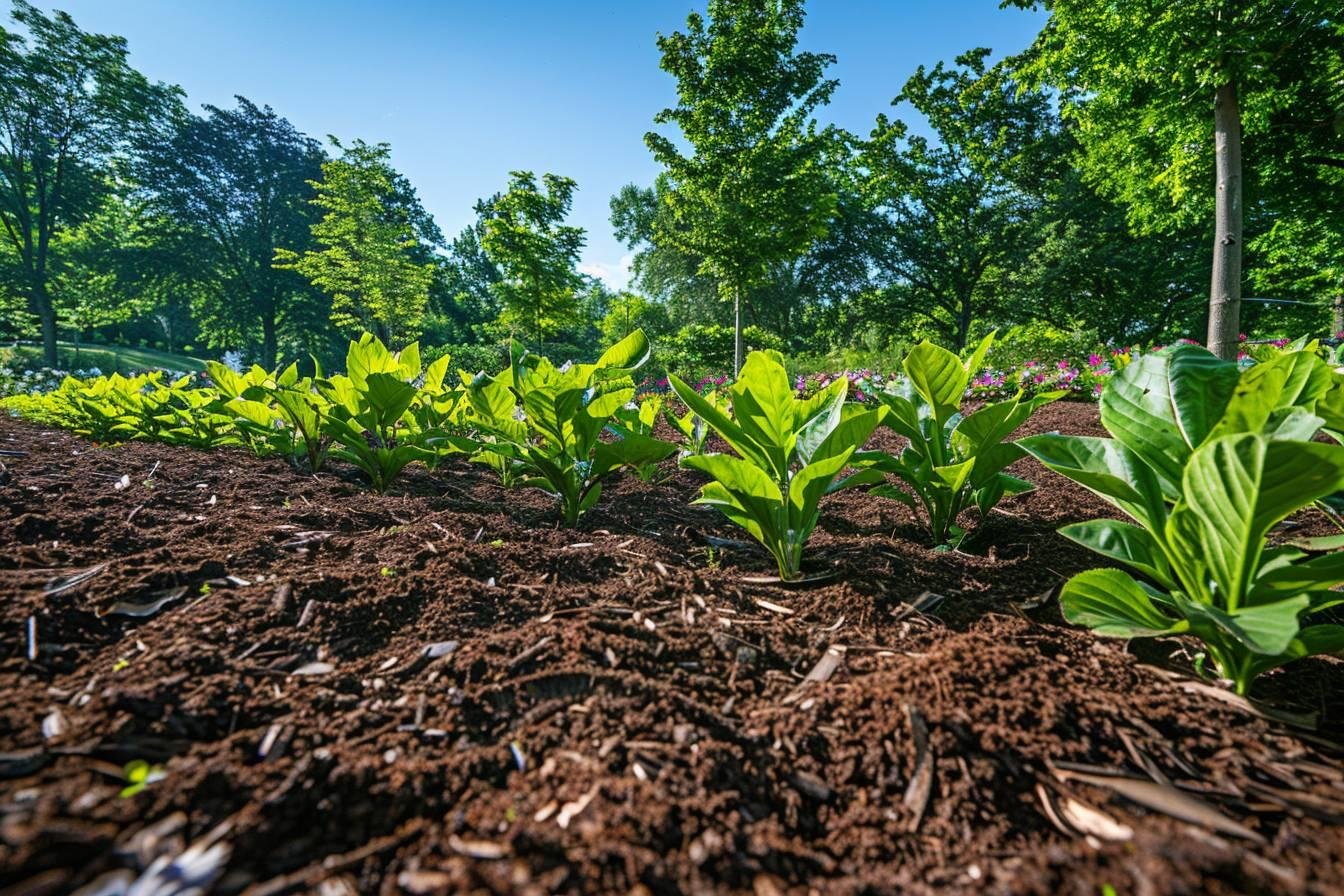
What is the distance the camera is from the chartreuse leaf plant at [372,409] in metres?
2.34

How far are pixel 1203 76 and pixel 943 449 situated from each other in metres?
6.00

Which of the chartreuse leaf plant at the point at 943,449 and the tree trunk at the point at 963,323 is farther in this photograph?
the tree trunk at the point at 963,323

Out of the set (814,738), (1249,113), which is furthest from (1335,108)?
(814,738)

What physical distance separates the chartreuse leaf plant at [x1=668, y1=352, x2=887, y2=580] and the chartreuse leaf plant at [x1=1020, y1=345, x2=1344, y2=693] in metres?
0.49

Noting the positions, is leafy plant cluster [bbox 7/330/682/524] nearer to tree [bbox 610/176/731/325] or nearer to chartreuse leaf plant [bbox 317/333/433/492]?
→ chartreuse leaf plant [bbox 317/333/433/492]

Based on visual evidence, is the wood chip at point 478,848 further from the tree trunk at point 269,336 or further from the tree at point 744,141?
the tree trunk at point 269,336

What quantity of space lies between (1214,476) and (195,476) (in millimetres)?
3839

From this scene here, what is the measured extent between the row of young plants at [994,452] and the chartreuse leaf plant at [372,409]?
0.5 inches

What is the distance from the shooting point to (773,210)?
1195cm

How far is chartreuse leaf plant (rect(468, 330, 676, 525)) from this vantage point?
2062 mm

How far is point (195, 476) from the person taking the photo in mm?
2676

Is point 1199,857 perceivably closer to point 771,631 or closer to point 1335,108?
point 771,631

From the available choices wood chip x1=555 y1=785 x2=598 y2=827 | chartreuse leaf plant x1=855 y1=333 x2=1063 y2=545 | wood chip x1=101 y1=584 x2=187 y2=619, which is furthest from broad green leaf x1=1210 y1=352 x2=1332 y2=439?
wood chip x1=101 y1=584 x2=187 y2=619

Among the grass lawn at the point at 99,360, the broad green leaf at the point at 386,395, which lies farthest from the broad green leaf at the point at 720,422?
the grass lawn at the point at 99,360
